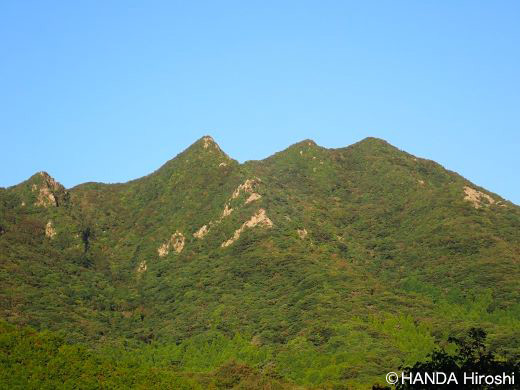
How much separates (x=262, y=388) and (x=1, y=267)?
8965 centimetres

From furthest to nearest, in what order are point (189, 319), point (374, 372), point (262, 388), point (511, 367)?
point (189, 319) < point (374, 372) < point (262, 388) < point (511, 367)

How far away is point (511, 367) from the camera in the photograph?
45.5 metres

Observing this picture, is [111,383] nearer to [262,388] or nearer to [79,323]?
[262,388]

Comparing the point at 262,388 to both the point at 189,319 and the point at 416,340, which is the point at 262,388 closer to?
the point at 416,340

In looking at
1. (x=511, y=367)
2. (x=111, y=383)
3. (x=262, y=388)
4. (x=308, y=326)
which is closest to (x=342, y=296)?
(x=308, y=326)

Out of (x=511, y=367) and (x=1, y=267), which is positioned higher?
(x=1, y=267)

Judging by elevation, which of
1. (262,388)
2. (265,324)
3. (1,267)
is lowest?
(262,388)

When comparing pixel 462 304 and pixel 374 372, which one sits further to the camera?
pixel 462 304

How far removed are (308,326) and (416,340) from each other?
75.2ft

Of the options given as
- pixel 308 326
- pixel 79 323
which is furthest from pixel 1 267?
pixel 308 326

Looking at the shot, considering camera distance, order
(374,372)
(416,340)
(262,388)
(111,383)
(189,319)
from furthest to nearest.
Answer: (189,319), (416,340), (374,372), (262,388), (111,383)

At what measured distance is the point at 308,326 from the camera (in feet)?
577

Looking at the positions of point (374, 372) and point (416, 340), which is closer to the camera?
point (374, 372)

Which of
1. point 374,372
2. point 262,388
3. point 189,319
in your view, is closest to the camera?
point 262,388
